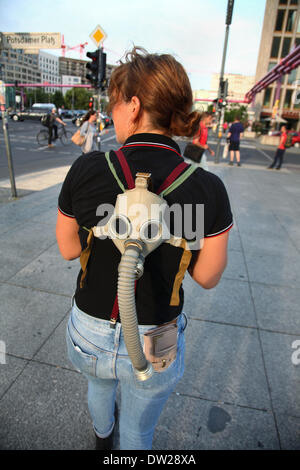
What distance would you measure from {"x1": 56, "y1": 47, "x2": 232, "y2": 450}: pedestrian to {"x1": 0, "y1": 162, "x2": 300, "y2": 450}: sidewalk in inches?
30.7

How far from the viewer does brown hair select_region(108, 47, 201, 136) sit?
3.37ft

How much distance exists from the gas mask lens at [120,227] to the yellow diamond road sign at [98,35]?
1045cm

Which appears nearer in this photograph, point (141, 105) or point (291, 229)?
point (141, 105)

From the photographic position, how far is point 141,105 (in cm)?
107

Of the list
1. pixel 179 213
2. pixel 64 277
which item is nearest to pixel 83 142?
pixel 64 277

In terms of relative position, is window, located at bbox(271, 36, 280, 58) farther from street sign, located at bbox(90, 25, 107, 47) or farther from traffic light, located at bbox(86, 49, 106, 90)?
street sign, located at bbox(90, 25, 107, 47)

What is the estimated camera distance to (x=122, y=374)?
1.24 meters

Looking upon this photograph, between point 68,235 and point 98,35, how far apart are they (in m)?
10.3

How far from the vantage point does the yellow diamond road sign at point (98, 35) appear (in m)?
9.32

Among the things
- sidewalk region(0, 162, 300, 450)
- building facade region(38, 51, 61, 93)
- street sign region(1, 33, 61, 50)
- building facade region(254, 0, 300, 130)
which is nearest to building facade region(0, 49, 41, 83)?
building facade region(38, 51, 61, 93)

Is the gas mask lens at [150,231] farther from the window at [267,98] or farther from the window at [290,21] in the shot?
the window at [290,21]
